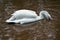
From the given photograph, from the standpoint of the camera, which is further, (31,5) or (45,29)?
(31,5)

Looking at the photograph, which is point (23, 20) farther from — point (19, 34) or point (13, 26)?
point (19, 34)

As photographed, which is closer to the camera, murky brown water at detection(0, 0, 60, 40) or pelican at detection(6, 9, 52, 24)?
murky brown water at detection(0, 0, 60, 40)

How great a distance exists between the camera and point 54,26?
240 cm

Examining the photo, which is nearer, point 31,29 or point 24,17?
point 31,29

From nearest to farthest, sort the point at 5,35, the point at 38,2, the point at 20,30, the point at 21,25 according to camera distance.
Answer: the point at 5,35
the point at 20,30
the point at 21,25
the point at 38,2

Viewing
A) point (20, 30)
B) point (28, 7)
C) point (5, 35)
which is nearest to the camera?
point (5, 35)

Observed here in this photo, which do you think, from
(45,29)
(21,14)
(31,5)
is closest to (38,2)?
(31,5)

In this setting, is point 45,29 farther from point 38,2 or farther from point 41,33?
point 38,2

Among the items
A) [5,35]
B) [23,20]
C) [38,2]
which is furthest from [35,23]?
[38,2]

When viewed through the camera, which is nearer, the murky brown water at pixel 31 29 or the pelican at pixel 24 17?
the murky brown water at pixel 31 29

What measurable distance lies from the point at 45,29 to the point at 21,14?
43cm

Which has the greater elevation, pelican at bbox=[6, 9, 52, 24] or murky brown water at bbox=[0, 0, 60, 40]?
pelican at bbox=[6, 9, 52, 24]

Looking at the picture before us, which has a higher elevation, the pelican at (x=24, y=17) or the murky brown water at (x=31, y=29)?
the pelican at (x=24, y=17)

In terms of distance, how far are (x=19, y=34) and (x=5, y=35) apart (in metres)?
0.15
